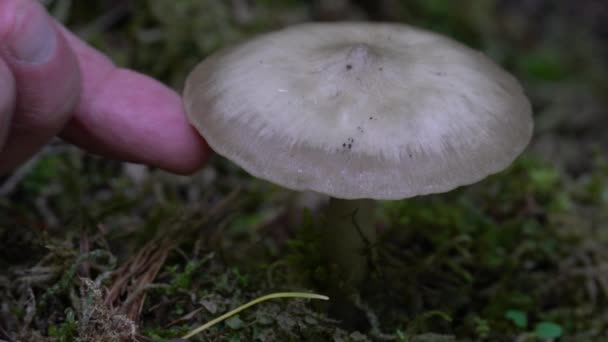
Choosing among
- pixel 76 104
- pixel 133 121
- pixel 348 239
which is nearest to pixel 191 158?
pixel 133 121

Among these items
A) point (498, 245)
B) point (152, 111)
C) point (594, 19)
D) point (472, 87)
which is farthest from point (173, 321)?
point (594, 19)

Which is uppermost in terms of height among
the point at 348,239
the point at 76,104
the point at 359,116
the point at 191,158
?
the point at 359,116

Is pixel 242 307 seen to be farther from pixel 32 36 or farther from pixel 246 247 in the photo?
pixel 32 36

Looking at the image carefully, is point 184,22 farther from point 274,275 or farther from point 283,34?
point 274,275

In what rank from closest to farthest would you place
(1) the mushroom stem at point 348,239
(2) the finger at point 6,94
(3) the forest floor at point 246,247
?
(2) the finger at point 6,94, (3) the forest floor at point 246,247, (1) the mushroom stem at point 348,239

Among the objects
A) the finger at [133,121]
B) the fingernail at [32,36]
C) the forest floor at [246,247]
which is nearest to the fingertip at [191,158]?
the finger at [133,121]

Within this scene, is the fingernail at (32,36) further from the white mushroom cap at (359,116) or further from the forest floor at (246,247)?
the forest floor at (246,247)

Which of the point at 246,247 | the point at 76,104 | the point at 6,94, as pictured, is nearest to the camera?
the point at 6,94
